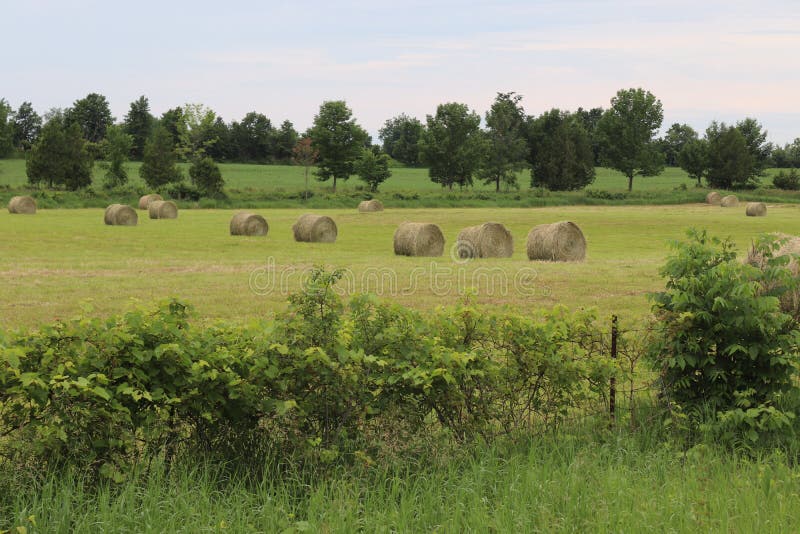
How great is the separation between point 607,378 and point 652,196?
8065 centimetres

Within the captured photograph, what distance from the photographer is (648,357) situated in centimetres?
800

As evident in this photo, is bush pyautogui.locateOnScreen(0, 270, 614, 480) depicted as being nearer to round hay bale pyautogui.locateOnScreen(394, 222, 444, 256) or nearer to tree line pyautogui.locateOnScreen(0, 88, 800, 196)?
round hay bale pyautogui.locateOnScreen(394, 222, 444, 256)

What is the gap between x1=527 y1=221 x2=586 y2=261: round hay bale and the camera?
90.5 ft

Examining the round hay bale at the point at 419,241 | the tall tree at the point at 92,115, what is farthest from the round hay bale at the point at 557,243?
the tall tree at the point at 92,115

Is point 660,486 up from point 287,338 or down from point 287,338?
down

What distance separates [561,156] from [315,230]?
7623cm

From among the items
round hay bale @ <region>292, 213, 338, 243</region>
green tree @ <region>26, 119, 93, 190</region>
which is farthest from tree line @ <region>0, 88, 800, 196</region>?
round hay bale @ <region>292, 213, 338, 243</region>

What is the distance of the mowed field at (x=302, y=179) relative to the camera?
102312 millimetres

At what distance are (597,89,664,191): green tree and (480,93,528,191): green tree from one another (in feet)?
38.8

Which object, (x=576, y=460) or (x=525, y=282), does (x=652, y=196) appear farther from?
(x=576, y=460)

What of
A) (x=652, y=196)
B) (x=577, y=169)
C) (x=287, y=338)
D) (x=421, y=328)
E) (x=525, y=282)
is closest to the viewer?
(x=287, y=338)

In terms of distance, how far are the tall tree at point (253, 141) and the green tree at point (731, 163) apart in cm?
7319

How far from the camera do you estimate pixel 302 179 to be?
4444 inches

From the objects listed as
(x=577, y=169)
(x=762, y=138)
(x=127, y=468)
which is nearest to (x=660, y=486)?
(x=127, y=468)
